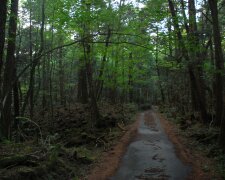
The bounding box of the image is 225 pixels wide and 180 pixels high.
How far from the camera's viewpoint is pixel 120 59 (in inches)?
973

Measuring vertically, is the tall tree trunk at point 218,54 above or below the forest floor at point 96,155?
above

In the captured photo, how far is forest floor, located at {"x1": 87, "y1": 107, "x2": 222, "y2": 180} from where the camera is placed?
29.3ft

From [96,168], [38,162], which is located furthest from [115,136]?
[38,162]

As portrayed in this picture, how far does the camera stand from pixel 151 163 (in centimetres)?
1029

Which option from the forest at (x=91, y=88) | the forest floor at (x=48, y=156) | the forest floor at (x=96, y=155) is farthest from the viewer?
the forest at (x=91, y=88)

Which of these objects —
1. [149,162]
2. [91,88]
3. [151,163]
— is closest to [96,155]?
[149,162]

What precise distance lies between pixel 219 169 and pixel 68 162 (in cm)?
535

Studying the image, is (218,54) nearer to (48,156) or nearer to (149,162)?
(149,162)

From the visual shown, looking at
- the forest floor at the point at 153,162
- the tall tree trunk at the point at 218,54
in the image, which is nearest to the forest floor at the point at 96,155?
the forest floor at the point at 153,162

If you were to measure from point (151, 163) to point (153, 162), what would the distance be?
16 centimetres

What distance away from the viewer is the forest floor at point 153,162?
29.3 ft

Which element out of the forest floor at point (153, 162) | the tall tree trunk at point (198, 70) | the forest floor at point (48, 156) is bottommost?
the forest floor at point (153, 162)

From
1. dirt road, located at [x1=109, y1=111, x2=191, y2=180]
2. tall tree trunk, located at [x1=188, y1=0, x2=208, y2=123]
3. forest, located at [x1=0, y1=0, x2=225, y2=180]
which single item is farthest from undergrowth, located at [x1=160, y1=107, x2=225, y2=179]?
tall tree trunk, located at [x1=188, y1=0, x2=208, y2=123]

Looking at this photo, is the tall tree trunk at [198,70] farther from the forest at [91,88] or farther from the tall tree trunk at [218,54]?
the tall tree trunk at [218,54]
